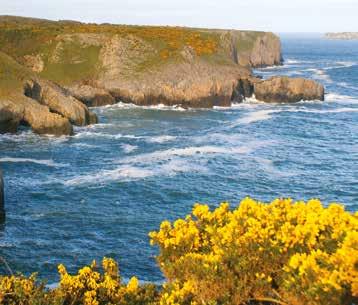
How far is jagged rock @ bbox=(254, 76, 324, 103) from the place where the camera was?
103625 mm

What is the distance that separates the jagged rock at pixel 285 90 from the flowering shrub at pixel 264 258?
90.5 m

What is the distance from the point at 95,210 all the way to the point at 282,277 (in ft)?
99.6

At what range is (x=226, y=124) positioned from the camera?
8069 centimetres

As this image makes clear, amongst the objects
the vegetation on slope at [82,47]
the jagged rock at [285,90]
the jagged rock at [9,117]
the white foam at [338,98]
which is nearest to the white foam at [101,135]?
the jagged rock at [9,117]

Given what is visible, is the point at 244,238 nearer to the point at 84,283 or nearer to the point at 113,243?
the point at 84,283

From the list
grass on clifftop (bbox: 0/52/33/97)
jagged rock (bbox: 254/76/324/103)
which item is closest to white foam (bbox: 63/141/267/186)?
grass on clifftop (bbox: 0/52/33/97)

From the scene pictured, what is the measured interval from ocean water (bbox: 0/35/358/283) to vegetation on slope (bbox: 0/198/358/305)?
16.6m

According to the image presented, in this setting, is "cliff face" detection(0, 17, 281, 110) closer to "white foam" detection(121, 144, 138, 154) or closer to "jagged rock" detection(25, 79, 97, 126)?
"jagged rock" detection(25, 79, 97, 126)

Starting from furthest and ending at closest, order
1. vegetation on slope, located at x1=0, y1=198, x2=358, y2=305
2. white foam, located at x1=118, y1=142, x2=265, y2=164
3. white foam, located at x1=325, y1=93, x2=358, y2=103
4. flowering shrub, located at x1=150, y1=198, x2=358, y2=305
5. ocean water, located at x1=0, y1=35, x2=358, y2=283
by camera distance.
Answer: white foam, located at x1=325, y1=93, x2=358, y2=103
white foam, located at x1=118, y1=142, x2=265, y2=164
ocean water, located at x1=0, y1=35, x2=358, y2=283
flowering shrub, located at x1=150, y1=198, x2=358, y2=305
vegetation on slope, located at x1=0, y1=198, x2=358, y2=305

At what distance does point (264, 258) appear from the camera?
45.5 ft

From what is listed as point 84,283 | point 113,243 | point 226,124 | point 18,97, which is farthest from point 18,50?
point 84,283

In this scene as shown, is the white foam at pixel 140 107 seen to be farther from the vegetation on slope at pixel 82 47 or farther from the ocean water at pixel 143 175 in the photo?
the vegetation on slope at pixel 82 47

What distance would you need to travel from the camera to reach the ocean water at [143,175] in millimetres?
36094

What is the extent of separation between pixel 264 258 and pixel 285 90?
304 ft
